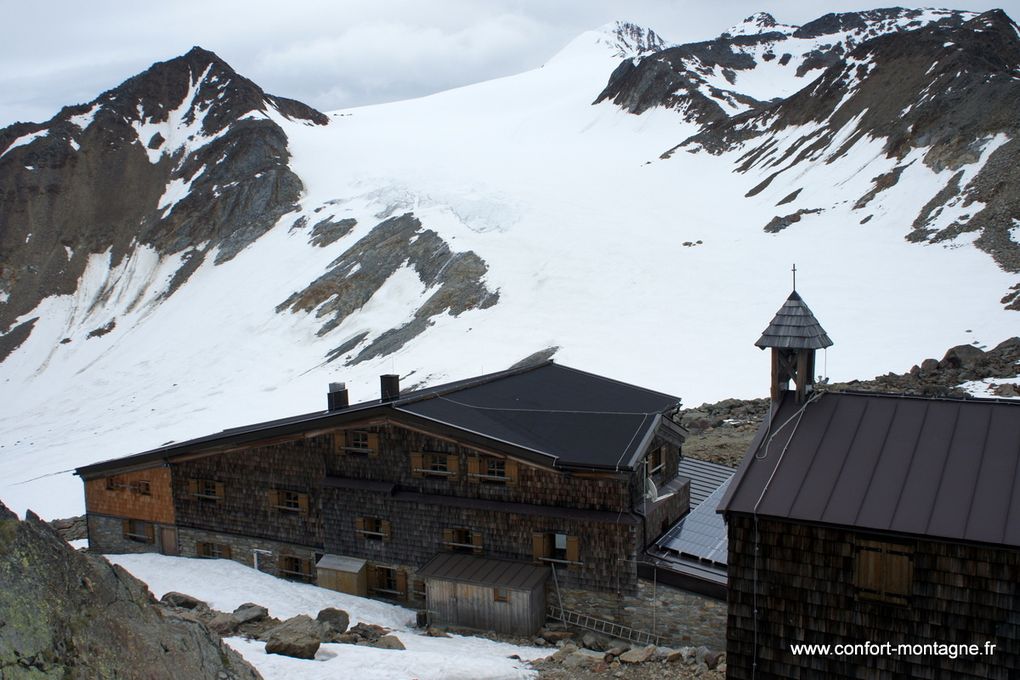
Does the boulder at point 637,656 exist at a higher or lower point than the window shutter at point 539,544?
lower

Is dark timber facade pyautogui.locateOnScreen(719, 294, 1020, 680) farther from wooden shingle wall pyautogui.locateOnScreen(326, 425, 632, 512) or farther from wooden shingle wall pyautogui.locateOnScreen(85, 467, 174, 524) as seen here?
wooden shingle wall pyautogui.locateOnScreen(85, 467, 174, 524)

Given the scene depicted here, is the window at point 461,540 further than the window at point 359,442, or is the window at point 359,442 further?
the window at point 359,442

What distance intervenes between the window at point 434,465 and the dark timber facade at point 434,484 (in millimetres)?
41

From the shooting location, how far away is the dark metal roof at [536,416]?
18906 mm

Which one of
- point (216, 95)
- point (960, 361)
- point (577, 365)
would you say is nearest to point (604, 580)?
point (960, 361)

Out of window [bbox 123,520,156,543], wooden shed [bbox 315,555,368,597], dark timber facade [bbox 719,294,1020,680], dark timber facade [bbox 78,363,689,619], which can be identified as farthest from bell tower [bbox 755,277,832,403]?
window [bbox 123,520,156,543]

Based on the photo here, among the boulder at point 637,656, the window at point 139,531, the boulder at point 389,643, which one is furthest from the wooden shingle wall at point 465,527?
the window at point 139,531

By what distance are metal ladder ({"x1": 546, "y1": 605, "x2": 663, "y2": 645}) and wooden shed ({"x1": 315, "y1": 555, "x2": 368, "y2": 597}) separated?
17.7 feet

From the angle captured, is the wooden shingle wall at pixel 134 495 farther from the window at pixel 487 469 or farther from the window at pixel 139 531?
the window at pixel 487 469

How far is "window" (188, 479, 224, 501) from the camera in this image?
23688 mm

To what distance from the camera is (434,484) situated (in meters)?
20.3

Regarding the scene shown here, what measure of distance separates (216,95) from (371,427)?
9599cm

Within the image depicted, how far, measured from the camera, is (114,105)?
9862cm

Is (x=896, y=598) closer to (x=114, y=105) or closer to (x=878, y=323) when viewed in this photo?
(x=878, y=323)
